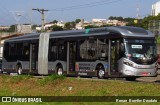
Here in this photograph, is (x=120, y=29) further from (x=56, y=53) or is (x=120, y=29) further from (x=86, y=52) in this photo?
(x=56, y=53)

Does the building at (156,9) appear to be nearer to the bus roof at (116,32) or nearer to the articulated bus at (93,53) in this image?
the articulated bus at (93,53)

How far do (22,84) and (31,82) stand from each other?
63cm

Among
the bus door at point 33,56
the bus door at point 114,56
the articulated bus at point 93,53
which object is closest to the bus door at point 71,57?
the articulated bus at point 93,53

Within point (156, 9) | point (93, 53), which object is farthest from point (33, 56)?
point (156, 9)

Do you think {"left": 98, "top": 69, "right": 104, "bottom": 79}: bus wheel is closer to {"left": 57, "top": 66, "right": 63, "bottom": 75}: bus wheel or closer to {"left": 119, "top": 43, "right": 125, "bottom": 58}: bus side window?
{"left": 119, "top": 43, "right": 125, "bottom": 58}: bus side window

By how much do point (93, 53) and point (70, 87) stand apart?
7.98m

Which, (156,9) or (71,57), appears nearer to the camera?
(71,57)

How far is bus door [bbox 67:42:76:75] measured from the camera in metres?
28.8

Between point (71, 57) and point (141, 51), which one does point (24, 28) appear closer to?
point (71, 57)

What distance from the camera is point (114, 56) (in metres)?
24.7

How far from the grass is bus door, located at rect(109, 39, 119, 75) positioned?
4.14 metres

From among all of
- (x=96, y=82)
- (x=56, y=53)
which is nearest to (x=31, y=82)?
(x=96, y=82)

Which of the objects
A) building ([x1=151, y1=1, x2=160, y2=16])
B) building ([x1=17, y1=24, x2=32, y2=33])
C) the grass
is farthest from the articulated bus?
building ([x1=151, y1=1, x2=160, y2=16])

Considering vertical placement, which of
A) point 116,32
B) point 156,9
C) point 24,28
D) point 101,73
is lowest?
point 101,73
